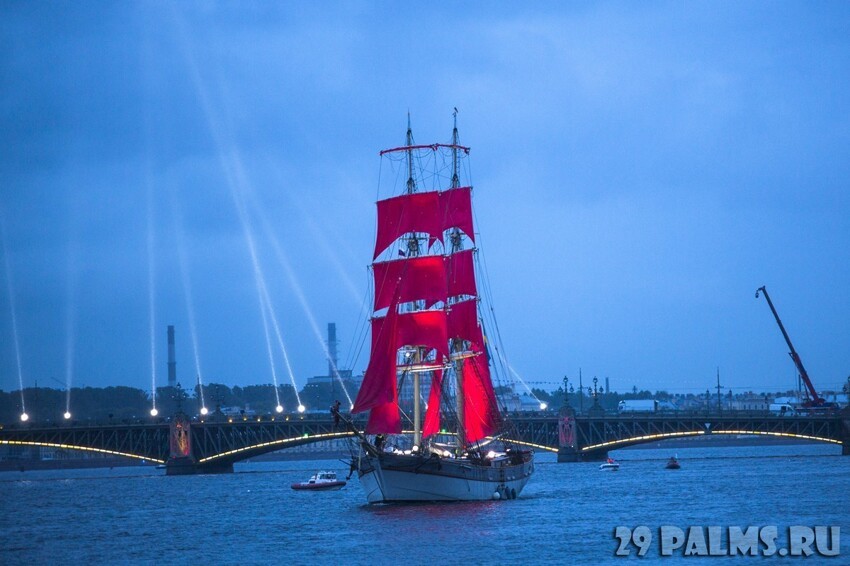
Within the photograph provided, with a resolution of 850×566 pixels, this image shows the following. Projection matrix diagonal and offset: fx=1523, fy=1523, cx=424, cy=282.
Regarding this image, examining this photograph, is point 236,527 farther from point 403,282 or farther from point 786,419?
point 786,419

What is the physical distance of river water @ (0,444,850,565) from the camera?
62781 mm

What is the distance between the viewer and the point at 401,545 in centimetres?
6419

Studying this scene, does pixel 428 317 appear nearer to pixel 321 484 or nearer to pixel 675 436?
pixel 321 484

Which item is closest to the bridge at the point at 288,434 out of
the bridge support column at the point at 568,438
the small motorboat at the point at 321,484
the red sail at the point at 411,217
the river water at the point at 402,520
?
the bridge support column at the point at 568,438

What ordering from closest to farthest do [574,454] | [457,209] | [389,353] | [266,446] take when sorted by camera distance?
[389,353] → [457,209] → [266,446] → [574,454]

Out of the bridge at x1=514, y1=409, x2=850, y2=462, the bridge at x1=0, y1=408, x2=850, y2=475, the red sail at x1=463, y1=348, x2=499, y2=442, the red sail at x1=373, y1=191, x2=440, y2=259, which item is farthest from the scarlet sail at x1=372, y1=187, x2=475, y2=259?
the bridge at x1=0, y1=408, x2=850, y2=475

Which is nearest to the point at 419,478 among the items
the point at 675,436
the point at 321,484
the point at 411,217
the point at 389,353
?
the point at 389,353

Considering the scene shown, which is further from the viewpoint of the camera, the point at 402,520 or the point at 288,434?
the point at 288,434

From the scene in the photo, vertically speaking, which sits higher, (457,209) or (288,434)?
(457,209)

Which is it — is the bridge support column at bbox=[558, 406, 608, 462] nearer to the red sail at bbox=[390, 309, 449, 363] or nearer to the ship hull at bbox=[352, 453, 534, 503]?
the red sail at bbox=[390, 309, 449, 363]

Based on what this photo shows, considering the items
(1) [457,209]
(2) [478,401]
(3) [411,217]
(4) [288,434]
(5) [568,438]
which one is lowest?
(5) [568,438]

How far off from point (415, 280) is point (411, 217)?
4.16 meters

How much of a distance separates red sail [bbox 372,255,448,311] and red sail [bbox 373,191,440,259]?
2129 mm

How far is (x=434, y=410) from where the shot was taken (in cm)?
8994
